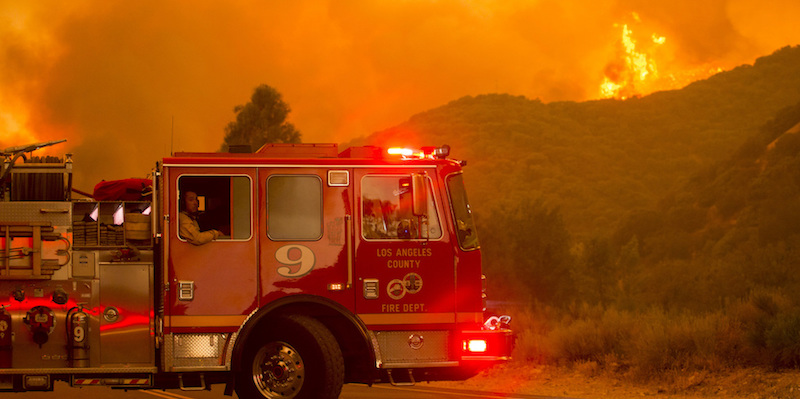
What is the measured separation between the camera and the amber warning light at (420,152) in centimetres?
1280

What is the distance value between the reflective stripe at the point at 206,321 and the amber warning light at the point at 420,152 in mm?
2782

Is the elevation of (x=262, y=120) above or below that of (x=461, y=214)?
above

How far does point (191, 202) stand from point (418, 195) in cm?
272

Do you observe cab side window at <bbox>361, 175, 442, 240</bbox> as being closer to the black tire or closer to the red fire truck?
the red fire truck

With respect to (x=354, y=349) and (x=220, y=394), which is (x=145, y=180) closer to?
(x=354, y=349)

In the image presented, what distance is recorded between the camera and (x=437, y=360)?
12.4m

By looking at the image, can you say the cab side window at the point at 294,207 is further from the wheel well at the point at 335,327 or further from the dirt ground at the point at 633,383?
the dirt ground at the point at 633,383

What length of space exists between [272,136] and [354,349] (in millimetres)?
26170

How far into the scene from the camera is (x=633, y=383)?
18.4m

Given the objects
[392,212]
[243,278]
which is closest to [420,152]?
[392,212]

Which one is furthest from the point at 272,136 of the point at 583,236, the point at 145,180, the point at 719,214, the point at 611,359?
the point at 583,236

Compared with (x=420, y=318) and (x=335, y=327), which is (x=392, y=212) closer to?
(x=420, y=318)

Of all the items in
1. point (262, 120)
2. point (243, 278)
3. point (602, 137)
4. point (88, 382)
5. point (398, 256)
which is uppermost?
point (602, 137)

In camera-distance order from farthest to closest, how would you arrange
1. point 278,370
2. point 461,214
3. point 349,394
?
1. point 349,394
2. point 461,214
3. point 278,370
